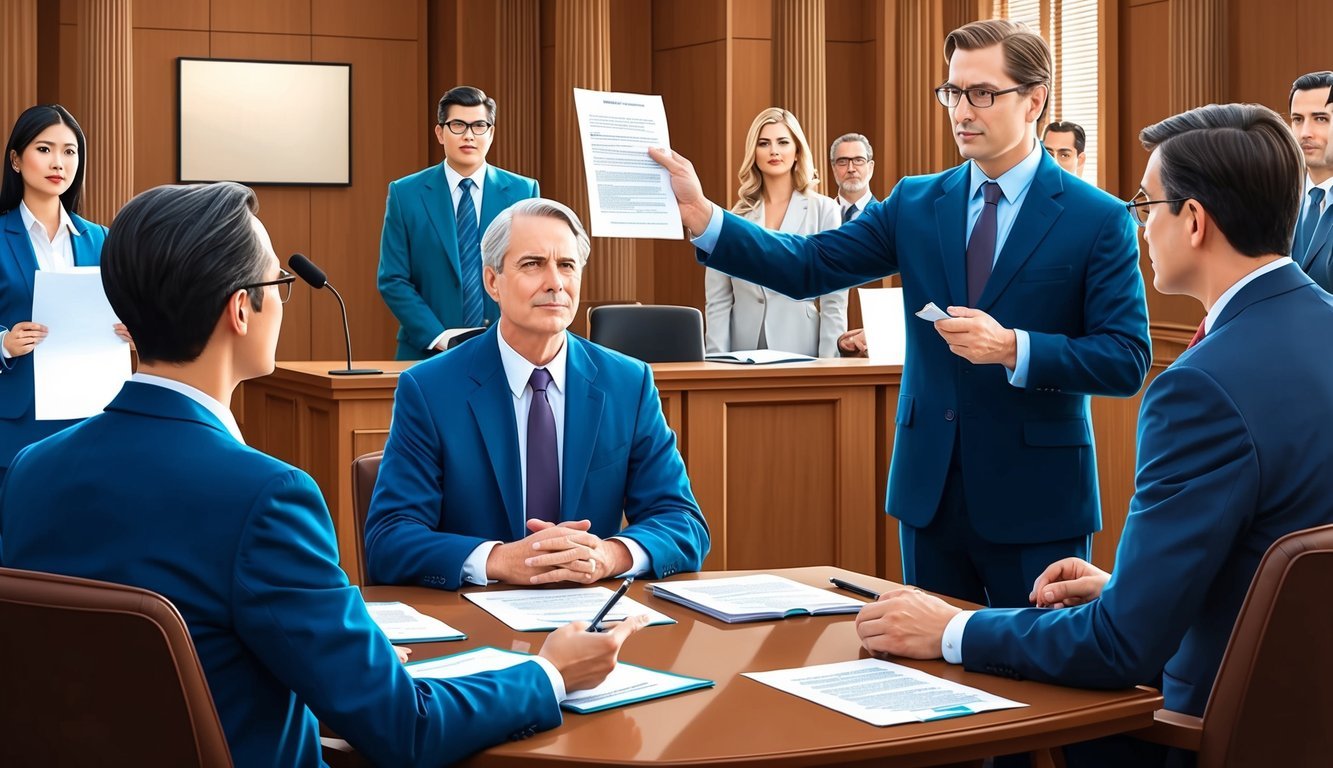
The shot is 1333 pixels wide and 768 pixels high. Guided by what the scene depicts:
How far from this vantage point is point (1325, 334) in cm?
196

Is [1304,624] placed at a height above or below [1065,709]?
above

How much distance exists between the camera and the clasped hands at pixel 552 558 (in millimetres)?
2557

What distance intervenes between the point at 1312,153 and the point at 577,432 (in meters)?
3.44

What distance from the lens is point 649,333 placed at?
17.2 ft

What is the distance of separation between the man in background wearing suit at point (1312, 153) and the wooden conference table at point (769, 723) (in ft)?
11.0

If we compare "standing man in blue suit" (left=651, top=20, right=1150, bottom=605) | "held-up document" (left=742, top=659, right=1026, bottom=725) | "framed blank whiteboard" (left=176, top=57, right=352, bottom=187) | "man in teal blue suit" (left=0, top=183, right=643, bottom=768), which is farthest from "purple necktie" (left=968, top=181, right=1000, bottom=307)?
"framed blank whiteboard" (left=176, top=57, right=352, bottom=187)

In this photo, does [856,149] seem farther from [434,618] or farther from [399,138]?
[434,618]

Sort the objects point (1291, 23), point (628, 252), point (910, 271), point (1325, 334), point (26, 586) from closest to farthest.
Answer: point (26, 586) → point (1325, 334) → point (910, 271) → point (1291, 23) → point (628, 252)

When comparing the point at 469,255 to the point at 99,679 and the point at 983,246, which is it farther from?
the point at 99,679

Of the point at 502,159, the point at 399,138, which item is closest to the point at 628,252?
the point at 502,159

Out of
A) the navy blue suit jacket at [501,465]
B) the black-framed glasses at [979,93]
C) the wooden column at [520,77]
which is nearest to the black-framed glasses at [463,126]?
the navy blue suit jacket at [501,465]

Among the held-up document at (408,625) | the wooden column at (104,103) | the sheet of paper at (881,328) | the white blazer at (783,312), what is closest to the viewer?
the held-up document at (408,625)

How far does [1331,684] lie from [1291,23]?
5.96 m

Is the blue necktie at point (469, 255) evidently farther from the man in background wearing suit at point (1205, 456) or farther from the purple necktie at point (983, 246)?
the man in background wearing suit at point (1205, 456)
